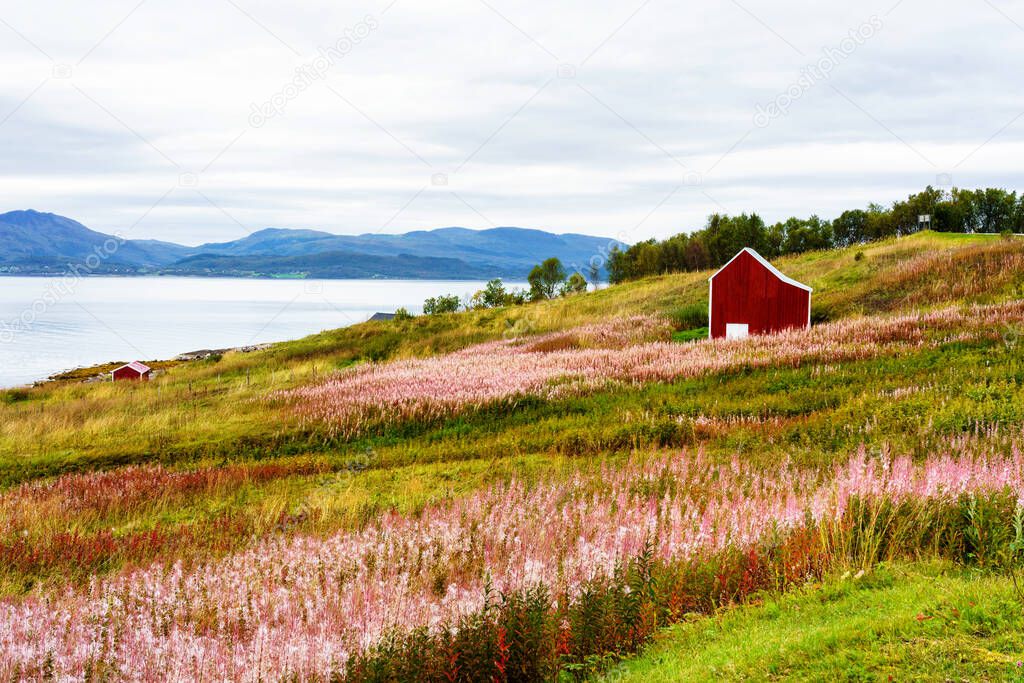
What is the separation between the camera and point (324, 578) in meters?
6.81

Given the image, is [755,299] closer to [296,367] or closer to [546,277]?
[296,367]

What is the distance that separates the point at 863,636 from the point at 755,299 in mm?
22949

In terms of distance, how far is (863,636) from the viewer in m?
4.12

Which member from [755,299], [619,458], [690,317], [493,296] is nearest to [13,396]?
[690,317]

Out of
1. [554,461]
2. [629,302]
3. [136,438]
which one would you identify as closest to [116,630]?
[554,461]

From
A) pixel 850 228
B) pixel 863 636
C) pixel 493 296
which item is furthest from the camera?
pixel 850 228

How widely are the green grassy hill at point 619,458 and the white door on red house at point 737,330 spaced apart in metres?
4.48

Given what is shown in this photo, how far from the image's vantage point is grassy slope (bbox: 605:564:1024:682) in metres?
3.74

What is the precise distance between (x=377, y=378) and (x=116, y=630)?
16645 mm

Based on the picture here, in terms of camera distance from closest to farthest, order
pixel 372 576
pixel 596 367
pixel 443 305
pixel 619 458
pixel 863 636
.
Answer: pixel 863 636, pixel 372 576, pixel 619 458, pixel 596 367, pixel 443 305

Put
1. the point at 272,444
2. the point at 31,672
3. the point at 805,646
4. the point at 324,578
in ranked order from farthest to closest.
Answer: the point at 272,444 < the point at 324,578 < the point at 31,672 < the point at 805,646

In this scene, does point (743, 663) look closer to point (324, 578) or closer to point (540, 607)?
point (540, 607)

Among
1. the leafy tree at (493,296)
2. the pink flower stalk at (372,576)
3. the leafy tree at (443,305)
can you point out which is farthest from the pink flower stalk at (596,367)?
the leafy tree at (443,305)

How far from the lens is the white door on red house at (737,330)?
2600cm
